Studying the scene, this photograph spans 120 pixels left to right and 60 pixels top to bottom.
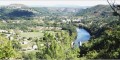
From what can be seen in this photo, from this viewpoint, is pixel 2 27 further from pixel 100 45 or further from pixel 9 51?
pixel 9 51

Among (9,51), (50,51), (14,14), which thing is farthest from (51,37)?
(14,14)

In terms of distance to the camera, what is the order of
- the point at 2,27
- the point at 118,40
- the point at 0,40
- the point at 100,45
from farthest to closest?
the point at 2,27, the point at 100,45, the point at 118,40, the point at 0,40

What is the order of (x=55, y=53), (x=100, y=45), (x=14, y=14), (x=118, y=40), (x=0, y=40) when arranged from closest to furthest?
(x=0, y=40)
(x=55, y=53)
(x=118, y=40)
(x=100, y=45)
(x=14, y=14)

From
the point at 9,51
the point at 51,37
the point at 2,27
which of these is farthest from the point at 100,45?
the point at 2,27

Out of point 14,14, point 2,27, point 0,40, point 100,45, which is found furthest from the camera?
point 14,14

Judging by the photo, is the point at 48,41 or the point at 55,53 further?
the point at 48,41

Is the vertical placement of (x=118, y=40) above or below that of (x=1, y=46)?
below

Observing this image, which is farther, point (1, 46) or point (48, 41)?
point (48, 41)

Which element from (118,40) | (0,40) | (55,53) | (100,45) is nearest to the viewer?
(0,40)

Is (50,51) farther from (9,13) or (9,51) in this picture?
(9,13)

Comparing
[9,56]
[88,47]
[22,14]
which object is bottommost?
[22,14]
